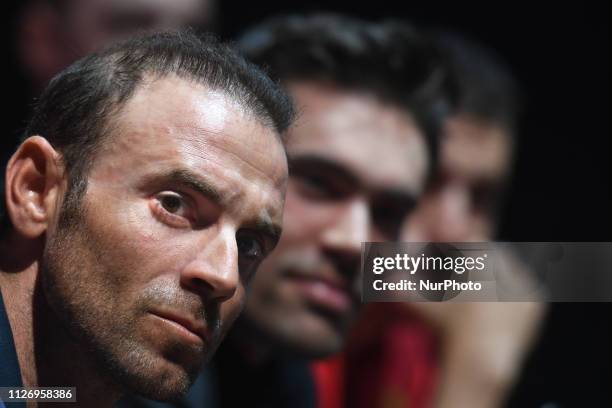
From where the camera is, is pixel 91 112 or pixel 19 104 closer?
pixel 91 112

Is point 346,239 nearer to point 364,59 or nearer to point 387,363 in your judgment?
point 364,59

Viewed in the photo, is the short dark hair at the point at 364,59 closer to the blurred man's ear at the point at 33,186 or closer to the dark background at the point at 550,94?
the dark background at the point at 550,94

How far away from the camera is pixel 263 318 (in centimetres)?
144

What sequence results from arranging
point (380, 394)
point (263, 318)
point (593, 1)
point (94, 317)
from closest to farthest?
1. point (94, 317)
2. point (263, 318)
3. point (380, 394)
4. point (593, 1)

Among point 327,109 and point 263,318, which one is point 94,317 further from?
point 327,109

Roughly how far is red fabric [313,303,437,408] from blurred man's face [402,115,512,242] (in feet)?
0.64

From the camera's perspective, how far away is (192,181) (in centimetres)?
88

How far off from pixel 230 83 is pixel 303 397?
0.79 meters

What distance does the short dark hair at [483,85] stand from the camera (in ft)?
6.74

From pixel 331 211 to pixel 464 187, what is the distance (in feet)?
Result: 2.13

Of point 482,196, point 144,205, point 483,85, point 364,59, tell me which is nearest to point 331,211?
point 364,59

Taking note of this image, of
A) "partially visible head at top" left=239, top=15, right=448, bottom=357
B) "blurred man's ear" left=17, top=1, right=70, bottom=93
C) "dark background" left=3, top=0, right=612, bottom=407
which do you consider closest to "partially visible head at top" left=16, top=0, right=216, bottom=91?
"blurred man's ear" left=17, top=1, right=70, bottom=93

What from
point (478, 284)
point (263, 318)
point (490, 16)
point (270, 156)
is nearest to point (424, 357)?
point (263, 318)

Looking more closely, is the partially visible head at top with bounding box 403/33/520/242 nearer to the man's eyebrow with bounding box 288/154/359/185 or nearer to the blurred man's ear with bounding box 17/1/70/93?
the man's eyebrow with bounding box 288/154/359/185
